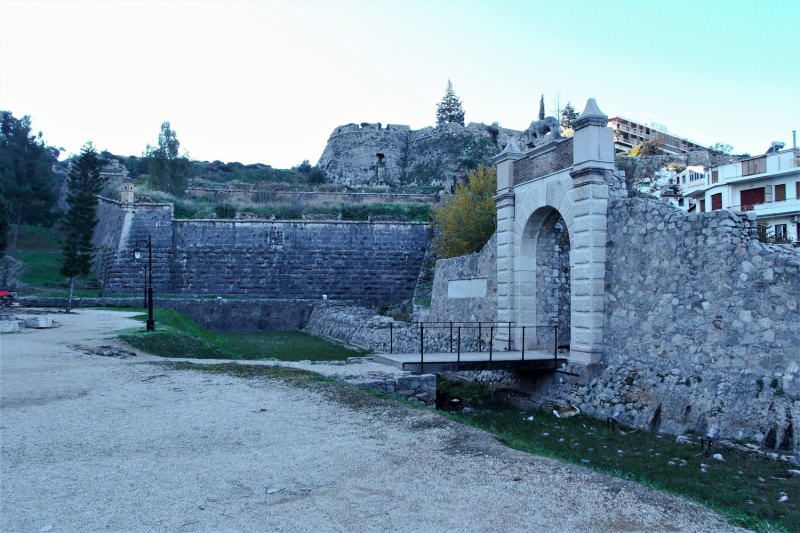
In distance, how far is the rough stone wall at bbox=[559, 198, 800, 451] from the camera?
6.88 metres

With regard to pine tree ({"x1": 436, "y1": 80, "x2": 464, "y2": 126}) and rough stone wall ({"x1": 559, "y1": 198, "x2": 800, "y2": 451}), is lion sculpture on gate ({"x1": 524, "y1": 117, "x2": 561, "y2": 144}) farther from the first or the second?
pine tree ({"x1": 436, "y1": 80, "x2": 464, "y2": 126})

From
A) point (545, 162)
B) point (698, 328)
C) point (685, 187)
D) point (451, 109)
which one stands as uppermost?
point (451, 109)

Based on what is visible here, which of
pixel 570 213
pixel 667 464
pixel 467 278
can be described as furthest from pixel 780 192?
pixel 667 464

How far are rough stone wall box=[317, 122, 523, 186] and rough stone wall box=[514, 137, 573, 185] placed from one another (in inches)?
1287

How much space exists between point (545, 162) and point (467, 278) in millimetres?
4867

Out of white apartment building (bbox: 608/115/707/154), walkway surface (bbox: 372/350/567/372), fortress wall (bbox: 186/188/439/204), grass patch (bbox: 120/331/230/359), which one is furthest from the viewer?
white apartment building (bbox: 608/115/707/154)

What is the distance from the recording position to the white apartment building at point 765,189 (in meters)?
23.0

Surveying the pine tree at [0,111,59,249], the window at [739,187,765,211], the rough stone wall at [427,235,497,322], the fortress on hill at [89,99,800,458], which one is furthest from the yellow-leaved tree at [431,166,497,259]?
the pine tree at [0,111,59,249]

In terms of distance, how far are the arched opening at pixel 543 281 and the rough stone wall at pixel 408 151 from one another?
32.8 meters

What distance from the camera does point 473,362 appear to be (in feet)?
32.9

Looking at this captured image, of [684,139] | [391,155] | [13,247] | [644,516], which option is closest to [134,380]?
[644,516]

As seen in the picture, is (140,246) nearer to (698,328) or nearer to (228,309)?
(228,309)

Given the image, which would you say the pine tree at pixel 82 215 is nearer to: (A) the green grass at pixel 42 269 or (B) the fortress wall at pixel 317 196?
(A) the green grass at pixel 42 269

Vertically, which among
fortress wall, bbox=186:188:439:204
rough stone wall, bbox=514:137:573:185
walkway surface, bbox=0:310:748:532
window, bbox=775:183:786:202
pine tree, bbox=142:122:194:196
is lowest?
walkway surface, bbox=0:310:748:532
